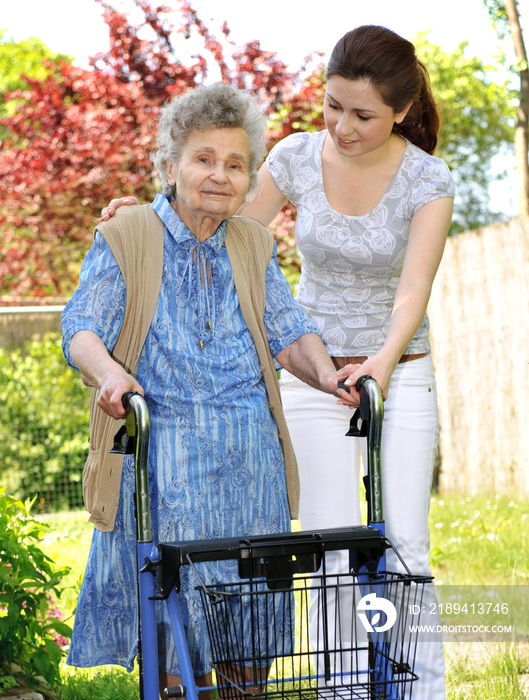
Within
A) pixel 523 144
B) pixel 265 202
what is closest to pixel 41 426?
pixel 523 144

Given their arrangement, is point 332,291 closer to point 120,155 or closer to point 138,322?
point 138,322

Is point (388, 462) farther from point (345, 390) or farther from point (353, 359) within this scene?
point (345, 390)

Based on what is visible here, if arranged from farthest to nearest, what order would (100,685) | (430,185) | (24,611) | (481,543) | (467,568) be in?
(481,543) → (467,568) → (100,685) → (24,611) → (430,185)

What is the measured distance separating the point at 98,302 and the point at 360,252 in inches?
37.5

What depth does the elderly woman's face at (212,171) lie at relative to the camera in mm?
2256

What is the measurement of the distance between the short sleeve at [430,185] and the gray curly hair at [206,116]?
0.62m

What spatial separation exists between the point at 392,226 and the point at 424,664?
4.39ft

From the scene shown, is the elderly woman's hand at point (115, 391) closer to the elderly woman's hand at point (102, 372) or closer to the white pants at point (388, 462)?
the elderly woman's hand at point (102, 372)

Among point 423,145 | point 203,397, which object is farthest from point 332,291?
point 203,397

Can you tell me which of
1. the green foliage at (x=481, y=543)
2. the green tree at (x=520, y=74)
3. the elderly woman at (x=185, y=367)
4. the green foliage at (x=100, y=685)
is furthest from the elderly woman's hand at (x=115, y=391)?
the green tree at (x=520, y=74)

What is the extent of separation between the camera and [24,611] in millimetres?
2922

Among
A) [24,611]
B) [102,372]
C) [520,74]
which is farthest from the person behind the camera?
[520,74]

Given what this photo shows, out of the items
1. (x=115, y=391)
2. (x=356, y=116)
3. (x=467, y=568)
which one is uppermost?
(x=356, y=116)

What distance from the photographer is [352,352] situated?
112 inches
